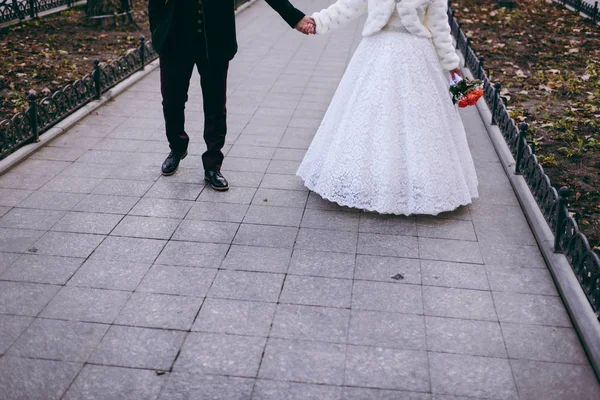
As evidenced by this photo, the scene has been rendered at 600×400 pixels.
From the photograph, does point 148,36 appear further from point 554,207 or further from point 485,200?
point 554,207

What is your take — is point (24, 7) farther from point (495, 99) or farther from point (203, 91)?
point (495, 99)

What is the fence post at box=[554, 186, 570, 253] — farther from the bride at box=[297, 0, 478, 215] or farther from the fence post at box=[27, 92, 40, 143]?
the fence post at box=[27, 92, 40, 143]

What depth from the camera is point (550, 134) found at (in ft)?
28.3

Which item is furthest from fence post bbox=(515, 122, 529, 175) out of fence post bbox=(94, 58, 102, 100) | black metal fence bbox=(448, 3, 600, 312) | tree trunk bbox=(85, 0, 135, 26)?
tree trunk bbox=(85, 0, 135, 26)

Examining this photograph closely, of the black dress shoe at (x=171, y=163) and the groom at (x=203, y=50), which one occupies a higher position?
the groom at (x=203, y=50)

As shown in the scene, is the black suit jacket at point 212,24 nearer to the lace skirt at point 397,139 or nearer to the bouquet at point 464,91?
the lace skirt at point 397,139

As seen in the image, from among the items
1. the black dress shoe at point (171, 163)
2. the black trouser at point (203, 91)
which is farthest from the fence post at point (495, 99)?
the black dress shoe at point (171, 163)

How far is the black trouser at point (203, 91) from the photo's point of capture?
622cm

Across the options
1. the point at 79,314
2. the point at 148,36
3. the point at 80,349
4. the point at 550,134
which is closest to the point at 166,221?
the point at 79,314

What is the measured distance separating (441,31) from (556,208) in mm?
1827

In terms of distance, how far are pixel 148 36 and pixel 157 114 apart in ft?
19.0

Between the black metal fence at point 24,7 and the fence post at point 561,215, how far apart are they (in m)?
12.4

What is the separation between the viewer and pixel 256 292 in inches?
189

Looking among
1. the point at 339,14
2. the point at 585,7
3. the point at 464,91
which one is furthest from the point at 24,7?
the point at 585,7
